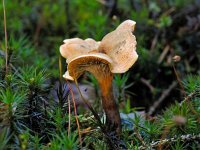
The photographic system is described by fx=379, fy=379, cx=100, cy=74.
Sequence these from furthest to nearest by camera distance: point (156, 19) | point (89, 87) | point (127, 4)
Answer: point (127, 4) → point (156, 19) → point (89, 87)

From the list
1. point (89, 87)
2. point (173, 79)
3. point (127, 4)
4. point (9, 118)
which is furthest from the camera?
point (127, 4)

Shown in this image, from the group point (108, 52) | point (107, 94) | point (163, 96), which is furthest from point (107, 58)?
point (163, 96)

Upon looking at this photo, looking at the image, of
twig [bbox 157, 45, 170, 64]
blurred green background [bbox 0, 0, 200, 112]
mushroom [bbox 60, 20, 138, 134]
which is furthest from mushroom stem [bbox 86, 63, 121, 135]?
twig [bbox 157, 45, 170, 64]

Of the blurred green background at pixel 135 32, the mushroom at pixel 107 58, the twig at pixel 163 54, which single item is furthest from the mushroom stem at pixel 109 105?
the twig at pixel 163 54

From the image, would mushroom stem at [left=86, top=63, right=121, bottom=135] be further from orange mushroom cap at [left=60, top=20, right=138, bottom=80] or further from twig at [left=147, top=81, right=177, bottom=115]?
twig at [left=147, top=81, right=177, bottom=115]

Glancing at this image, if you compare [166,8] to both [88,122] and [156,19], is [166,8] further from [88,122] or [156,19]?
[88,122]

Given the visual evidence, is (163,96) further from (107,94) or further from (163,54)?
(107,94)

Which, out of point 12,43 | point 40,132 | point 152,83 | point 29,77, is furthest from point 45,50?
point 40,132

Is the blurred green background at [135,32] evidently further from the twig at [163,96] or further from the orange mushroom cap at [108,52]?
the orange mushroom cap at [108,52]
